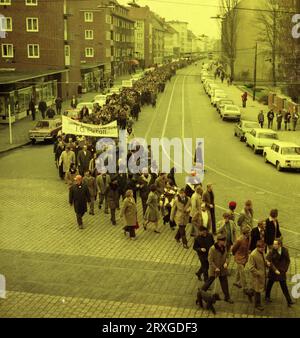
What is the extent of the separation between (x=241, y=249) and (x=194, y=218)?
8.26ft

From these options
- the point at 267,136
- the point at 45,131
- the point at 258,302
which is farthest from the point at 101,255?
the point at 45,131

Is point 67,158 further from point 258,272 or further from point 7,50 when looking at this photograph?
point 7,50

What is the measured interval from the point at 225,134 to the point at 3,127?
15.4m

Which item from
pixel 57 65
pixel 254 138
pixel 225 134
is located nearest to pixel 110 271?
pixel 254 138

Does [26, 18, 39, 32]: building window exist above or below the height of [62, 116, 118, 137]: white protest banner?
above

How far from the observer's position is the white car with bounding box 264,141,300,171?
2525cm

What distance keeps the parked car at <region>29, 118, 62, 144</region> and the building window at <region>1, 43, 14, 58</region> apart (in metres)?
23.0

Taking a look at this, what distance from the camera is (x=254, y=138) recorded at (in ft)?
99.8

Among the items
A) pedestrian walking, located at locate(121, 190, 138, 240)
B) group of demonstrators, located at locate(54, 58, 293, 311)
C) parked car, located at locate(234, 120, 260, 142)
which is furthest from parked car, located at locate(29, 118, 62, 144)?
pedestrian walking, located at locate(121, 190, 138, 240)

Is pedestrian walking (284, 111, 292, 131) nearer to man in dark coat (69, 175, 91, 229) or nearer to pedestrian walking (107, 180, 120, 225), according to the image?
pedestrian walking (107, 180, 120, 225)

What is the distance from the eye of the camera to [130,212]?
15.1 meters

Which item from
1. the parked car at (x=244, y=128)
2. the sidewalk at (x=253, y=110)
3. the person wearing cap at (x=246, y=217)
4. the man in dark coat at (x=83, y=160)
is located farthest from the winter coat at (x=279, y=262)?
the sidewalk at (x=253, y=110)

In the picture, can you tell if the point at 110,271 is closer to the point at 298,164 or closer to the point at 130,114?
the point at 298,164

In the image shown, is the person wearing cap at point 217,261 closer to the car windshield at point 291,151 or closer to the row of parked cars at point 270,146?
the row of parked cars at point 270,146
